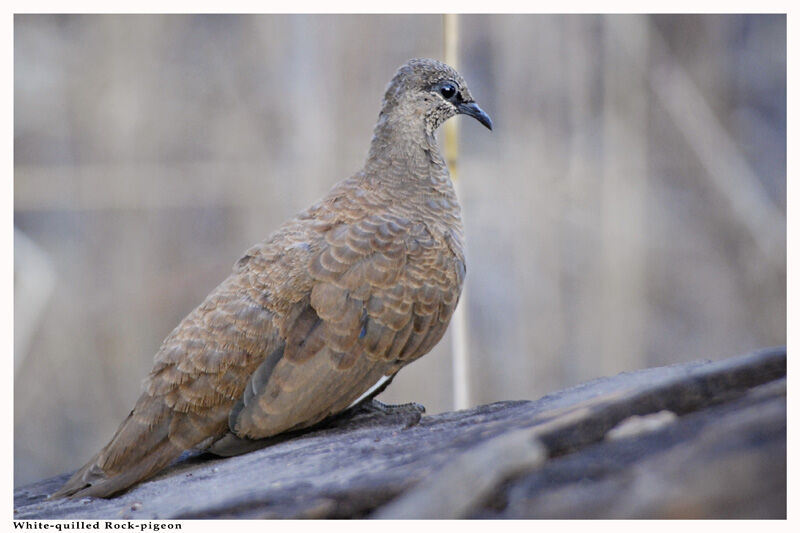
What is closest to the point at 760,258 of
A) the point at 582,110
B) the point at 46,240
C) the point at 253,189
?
the point at 582,110

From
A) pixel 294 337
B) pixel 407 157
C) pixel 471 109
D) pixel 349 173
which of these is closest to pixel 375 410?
pixel 294 337

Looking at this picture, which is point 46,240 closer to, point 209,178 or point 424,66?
point 209,178

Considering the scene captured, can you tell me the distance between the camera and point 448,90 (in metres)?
2.94

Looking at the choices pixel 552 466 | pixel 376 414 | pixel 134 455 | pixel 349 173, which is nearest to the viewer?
pixel 552 466

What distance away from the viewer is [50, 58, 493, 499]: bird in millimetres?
2453

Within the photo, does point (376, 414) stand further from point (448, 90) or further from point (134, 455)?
point (448, 90)

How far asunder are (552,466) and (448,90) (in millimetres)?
1535

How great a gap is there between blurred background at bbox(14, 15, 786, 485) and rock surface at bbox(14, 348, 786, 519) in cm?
211

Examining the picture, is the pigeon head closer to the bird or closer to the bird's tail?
the bird

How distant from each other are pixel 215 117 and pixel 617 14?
234 centimetres

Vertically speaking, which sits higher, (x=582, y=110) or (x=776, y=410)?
(x=582, y=110)
